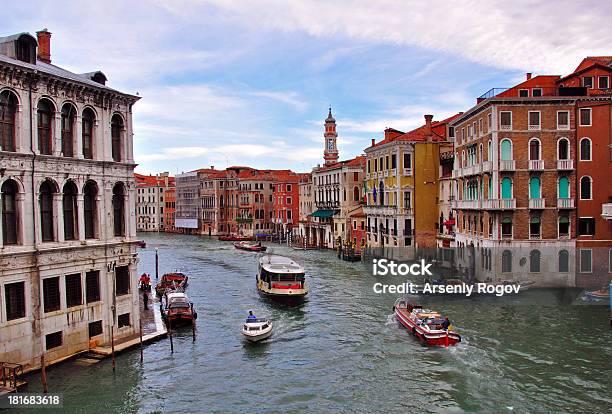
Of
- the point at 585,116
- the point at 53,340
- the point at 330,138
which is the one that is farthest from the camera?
the point at 330,138

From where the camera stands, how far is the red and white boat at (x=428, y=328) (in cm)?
2191

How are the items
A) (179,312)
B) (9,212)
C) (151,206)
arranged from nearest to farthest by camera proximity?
(9,212) → (179,312) → (151,206)

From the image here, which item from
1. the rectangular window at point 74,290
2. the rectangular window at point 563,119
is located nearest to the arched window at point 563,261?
the rectangular window at point 563,119

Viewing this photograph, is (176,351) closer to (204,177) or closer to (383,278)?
(383,278)

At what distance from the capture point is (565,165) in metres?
31.6

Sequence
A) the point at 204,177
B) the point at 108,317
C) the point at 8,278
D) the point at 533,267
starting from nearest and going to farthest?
the point at 8,278
the point at 108,317
the point at 533,267
the point at 204,177

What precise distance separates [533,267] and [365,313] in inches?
398

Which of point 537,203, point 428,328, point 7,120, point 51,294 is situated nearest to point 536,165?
point 537,203

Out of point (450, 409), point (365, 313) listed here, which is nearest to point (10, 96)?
point (450, 409)

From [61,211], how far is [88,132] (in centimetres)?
310

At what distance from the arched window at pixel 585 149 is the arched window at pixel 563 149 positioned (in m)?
0.72

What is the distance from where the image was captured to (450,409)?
52.6 ft

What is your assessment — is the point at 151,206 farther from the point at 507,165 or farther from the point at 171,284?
the point at 507,165

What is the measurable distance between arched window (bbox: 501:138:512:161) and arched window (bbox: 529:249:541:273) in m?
5.21
